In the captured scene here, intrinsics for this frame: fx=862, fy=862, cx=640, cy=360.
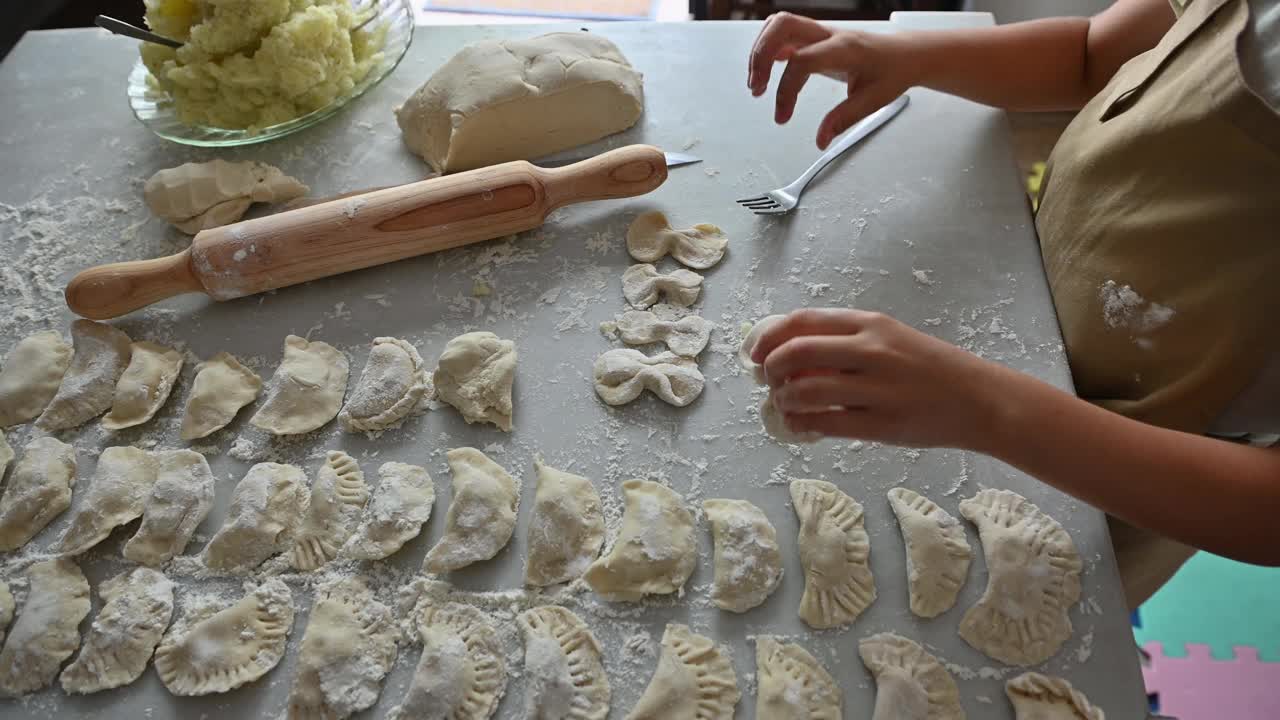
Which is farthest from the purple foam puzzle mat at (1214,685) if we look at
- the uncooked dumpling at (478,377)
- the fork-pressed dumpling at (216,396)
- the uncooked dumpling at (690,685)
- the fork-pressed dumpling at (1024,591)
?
the fork-pressed dumpling at (216,396)

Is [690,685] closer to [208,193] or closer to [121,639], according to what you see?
[121,639]

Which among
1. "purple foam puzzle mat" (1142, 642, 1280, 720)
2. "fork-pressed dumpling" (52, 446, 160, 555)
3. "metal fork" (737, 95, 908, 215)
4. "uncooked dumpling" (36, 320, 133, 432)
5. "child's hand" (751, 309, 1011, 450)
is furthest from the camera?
"purple foam puzzle mat" (1142, 642, 1280, 720)

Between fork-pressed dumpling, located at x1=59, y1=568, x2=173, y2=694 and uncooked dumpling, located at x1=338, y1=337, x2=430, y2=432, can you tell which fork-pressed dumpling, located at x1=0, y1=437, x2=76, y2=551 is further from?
uncooked dumpling, located at x1=338, y1=337, x2=430, y2=432

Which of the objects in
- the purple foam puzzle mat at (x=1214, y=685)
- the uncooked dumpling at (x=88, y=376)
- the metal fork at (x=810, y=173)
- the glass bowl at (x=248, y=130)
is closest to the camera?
the uncooked dumpling at (x=88, y=376)

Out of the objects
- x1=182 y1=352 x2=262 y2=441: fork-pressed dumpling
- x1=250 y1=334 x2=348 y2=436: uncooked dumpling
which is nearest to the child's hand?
x1=250 y1=334 x2=348 y2=436: uncooked dumpling

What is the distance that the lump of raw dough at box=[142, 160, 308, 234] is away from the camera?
1.39 m

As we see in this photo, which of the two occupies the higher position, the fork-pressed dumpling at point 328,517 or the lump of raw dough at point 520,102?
the lump of raw dough at point 520,102

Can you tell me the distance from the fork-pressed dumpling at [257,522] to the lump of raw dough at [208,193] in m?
0.50

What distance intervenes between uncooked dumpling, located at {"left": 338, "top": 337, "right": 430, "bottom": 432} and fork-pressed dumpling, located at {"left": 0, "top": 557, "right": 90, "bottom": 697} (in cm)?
37

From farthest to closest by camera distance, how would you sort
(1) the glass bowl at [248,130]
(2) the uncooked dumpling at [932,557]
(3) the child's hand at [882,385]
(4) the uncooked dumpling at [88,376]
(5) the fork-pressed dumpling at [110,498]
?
(1) the glass bowl at [248,130] < (4) the uncooked dumpling at [88,376] < (5) the fork-pressed dumpling at [110,498] < (2) the uncooked dumpling at [932,557] < (3) the child's hand at [882,385]

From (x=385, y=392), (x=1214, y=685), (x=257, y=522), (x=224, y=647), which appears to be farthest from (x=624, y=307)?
(x=1214, y=685)

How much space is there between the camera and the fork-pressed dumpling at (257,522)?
1077mm

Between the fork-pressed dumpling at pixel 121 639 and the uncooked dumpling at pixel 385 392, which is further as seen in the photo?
the uncooked dumpling at pixel 385 392

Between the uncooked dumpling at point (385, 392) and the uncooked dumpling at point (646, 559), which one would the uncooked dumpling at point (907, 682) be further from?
the uncooked dumpling at point (385, 392)
